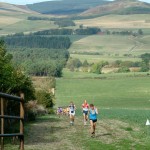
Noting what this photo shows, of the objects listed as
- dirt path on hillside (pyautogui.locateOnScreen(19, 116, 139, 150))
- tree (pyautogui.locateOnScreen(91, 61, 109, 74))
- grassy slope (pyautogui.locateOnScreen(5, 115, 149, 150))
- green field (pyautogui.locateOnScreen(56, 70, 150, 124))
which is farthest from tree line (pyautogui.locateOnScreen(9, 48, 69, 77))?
grassy slope (pyautogui.locateOnScreen(5, 115, 149, 150))

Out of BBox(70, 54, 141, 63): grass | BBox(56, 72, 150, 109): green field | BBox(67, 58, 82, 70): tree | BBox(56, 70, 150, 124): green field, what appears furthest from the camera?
BBox(70, 54, 141, 63): grass

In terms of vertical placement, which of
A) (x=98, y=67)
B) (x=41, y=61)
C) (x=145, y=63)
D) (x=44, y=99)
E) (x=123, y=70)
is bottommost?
(x=123, y=70)

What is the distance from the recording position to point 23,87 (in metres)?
45.2

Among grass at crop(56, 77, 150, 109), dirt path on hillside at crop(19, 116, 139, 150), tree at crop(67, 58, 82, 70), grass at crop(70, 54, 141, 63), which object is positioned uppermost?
dirt path on hillside at crop(19, 116, 139, 150)

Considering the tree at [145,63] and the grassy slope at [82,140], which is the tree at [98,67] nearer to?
the tree at [145,63]

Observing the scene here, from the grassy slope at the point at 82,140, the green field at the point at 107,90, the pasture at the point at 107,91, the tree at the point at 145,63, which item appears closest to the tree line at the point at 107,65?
the tree at the point at 145,63

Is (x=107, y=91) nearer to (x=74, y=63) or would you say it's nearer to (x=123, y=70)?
(x=123, y=70)

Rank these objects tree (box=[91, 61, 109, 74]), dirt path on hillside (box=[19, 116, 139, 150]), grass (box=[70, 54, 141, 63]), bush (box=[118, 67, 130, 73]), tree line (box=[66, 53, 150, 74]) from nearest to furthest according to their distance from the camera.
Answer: dirt path on hillside (box=[19, 116, 139, 150]), bush (box=[118, 67, 130, 73]), tree (box=[91, 61, 109, 74]), tree line (box=[66, 53, 150, 74]), grass (box=[70, 54, 141, 63])

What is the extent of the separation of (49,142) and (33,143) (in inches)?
35.4

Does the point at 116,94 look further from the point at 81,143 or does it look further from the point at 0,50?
the point at 81,143

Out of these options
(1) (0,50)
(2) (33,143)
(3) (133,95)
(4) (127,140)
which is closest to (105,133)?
(4) (127,140)

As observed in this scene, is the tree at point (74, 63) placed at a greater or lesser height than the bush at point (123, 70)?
greater

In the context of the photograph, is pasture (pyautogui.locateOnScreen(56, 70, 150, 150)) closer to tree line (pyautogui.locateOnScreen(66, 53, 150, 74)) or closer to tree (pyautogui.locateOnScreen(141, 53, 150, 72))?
tree line (pyautogui.locateOnScreen(66, 53, 150, 74))

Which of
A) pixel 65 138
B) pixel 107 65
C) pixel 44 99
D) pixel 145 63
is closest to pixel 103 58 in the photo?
pixel 107 65
